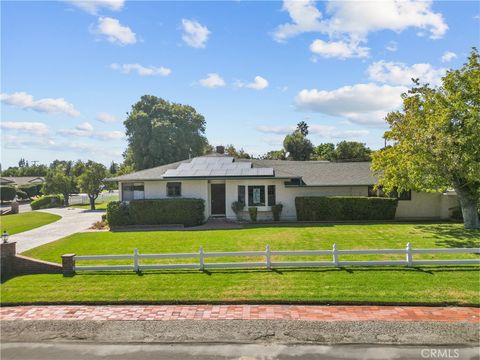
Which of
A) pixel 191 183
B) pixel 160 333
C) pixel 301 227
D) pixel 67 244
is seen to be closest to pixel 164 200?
pixel 191 183

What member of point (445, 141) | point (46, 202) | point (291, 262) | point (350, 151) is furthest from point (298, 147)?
point (291, 262)

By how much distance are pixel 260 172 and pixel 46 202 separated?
3175cm

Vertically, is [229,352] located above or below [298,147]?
below

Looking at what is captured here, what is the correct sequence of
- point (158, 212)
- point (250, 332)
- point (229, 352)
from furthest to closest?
1. point (158, 212)
2. point (250, 332)
3. point (229, 352)

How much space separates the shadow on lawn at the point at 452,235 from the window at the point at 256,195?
9412 millimetres

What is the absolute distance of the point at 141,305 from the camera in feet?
33.2

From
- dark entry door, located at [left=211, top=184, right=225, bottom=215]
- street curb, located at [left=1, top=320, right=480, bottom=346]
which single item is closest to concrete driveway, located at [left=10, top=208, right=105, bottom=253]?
dark entry door, located at [left=211, top=184, right=225, bottom=215]

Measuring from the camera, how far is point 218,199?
83.4 feet

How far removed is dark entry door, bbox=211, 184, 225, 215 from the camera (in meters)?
25.3

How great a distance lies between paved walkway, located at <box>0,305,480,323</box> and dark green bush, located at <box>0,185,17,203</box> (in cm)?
5281

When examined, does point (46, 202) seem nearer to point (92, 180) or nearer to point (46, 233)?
point (92, 180)

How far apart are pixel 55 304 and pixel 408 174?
54.7 ft

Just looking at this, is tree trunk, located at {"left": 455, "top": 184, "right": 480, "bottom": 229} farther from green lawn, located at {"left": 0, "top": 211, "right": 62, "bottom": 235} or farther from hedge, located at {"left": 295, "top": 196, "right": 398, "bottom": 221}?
green lawn, located at {"left": 0, "top": 211, "right": 62, "bottom": 235}

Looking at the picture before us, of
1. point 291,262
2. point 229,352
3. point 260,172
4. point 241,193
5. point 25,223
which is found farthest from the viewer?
point 25,223
